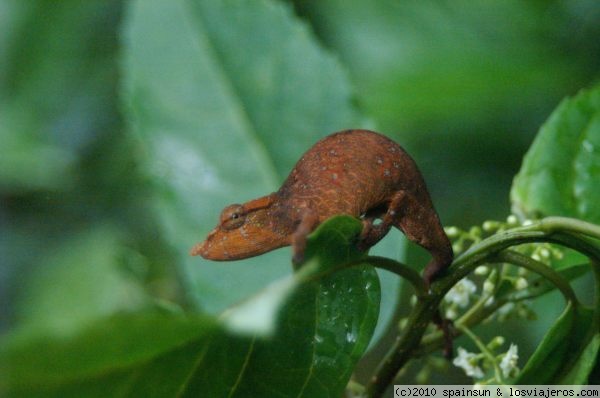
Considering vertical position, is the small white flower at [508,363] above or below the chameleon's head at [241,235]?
below

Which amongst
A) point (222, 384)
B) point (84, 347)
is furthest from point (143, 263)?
point (84, 347)

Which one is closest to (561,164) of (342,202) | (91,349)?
(342,202)

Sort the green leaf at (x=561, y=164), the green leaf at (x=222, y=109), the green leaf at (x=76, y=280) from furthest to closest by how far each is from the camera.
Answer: the green leaf at (x=76, y=280), the green leaf at (x=222, y=109), the green leaf at (x=561, y=164)

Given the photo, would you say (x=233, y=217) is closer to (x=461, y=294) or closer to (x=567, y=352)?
(x=461, y=294)

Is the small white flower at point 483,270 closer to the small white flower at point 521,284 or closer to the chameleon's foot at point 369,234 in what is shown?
the small white flower at point 521,284

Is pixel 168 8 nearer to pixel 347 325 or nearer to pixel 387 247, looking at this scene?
pixel 387 247

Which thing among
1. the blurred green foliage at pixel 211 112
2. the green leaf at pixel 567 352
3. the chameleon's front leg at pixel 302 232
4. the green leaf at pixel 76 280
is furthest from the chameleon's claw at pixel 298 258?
the green leaf at pixel 76 280
